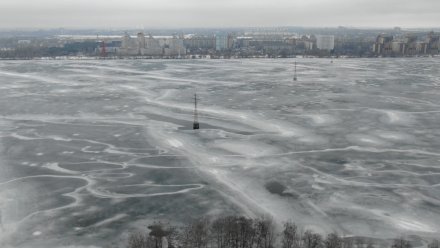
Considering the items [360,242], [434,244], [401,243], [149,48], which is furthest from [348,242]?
[149,48]

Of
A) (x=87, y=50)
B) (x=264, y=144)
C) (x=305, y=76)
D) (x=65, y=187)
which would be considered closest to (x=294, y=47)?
(x=87, y=50)

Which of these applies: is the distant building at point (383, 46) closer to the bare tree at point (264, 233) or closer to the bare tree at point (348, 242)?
the bare tree at point (348, 242)

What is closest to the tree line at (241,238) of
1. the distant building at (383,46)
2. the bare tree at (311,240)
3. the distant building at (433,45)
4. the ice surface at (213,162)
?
the bare tree at (311,240)

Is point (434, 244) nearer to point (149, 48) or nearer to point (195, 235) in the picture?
point (195, 235)

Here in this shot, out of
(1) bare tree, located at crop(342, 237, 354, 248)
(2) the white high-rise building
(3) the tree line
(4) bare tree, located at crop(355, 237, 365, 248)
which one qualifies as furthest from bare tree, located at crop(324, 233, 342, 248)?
(2) the white high-rise building

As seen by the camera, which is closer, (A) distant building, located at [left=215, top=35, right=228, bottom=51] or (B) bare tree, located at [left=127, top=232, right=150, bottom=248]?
(B) bare tree, located at [left=127, top=232, right=150, bottom=248]

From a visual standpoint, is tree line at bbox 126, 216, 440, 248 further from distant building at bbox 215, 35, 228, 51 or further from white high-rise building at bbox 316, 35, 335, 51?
distant building at bbox 215, 35, 228, 51
